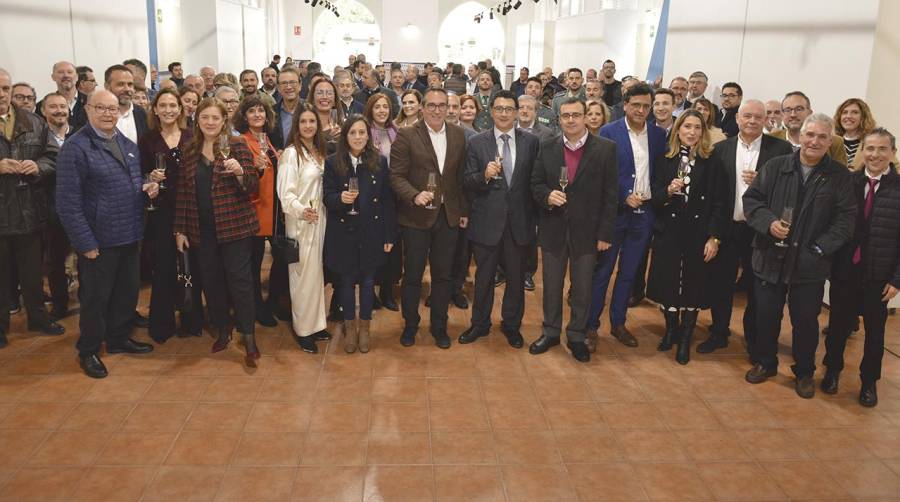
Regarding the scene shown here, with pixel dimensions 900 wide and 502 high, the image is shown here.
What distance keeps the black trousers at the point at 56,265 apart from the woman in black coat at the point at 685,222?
4.48 meters

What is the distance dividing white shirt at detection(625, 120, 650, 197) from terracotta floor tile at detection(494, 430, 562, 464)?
193cm

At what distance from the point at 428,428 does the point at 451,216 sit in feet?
5.08

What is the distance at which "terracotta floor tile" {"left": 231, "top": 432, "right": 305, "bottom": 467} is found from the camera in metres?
3.44

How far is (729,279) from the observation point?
487 centimetres

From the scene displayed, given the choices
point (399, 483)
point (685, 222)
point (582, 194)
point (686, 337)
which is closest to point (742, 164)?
point (685, 222)

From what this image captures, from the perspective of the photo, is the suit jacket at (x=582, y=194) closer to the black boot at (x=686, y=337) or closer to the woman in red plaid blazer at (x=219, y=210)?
the black boot at (x=686, y=337)

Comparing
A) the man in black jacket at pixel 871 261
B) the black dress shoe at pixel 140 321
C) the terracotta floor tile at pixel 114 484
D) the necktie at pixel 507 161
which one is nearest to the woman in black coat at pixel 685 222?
the man in black jacket at pixel 871 261

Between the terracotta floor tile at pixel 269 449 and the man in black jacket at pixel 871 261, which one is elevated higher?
the man in black jacket at pixel 871 261

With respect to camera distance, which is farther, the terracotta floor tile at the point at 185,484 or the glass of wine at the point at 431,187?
the glass of wine at the point at 431,187

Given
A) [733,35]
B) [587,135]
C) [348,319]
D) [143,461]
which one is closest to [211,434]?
[143,461]

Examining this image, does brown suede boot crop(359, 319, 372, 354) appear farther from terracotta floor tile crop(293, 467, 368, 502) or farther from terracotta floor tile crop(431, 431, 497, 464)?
terracotta floor tile crop(293, 467, 368, 502)

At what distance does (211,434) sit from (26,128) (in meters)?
2.63

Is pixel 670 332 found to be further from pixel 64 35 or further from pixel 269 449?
pixel 64 35

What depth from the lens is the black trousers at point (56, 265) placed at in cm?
531
